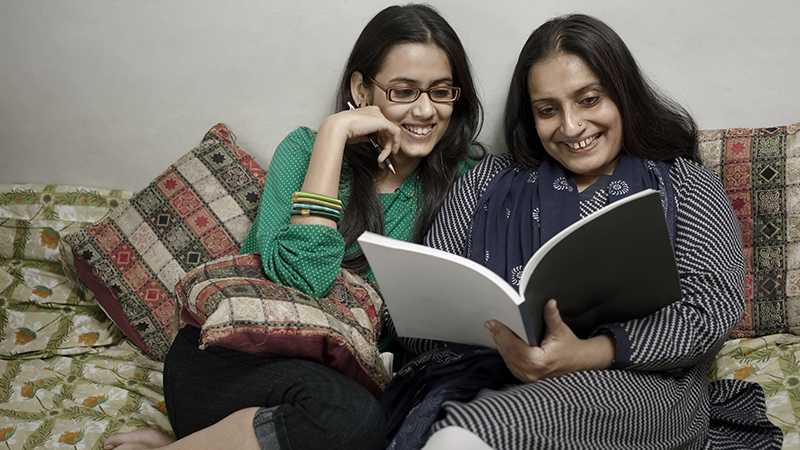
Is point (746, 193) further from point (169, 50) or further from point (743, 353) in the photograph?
point (169, 50)

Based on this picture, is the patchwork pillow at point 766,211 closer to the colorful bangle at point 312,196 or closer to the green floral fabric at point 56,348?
the colorful bangle at point 312,196

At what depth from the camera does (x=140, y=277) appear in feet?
6.18

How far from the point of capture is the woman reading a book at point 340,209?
48.2 inches

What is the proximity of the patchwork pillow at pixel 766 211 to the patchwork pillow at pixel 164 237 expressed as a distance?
1339 millimetres

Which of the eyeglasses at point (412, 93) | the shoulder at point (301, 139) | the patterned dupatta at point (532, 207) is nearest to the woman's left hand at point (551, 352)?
the patterned dupatta at point (532, 207)

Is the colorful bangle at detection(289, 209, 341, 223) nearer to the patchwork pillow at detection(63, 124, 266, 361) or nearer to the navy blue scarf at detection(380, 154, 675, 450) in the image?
the navy blue scarf at detection(380, 154, 675, 450)

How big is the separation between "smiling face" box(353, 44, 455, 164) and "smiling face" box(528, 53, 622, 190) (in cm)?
24

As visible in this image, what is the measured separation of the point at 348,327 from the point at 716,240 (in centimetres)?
80

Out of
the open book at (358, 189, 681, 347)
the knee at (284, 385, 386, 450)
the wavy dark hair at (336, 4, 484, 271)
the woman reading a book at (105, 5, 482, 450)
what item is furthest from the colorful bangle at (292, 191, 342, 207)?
the knee at (284, 385, 386, 450)

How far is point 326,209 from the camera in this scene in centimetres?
150

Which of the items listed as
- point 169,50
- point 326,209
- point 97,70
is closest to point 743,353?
point 326,209

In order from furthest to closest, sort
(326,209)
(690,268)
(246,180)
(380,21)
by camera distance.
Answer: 1. (246,180)
2. (380,21)
3. (326,209)
4. (690,268)

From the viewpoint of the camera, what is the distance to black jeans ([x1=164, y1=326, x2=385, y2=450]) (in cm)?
119

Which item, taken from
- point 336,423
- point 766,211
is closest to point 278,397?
point 336,423
